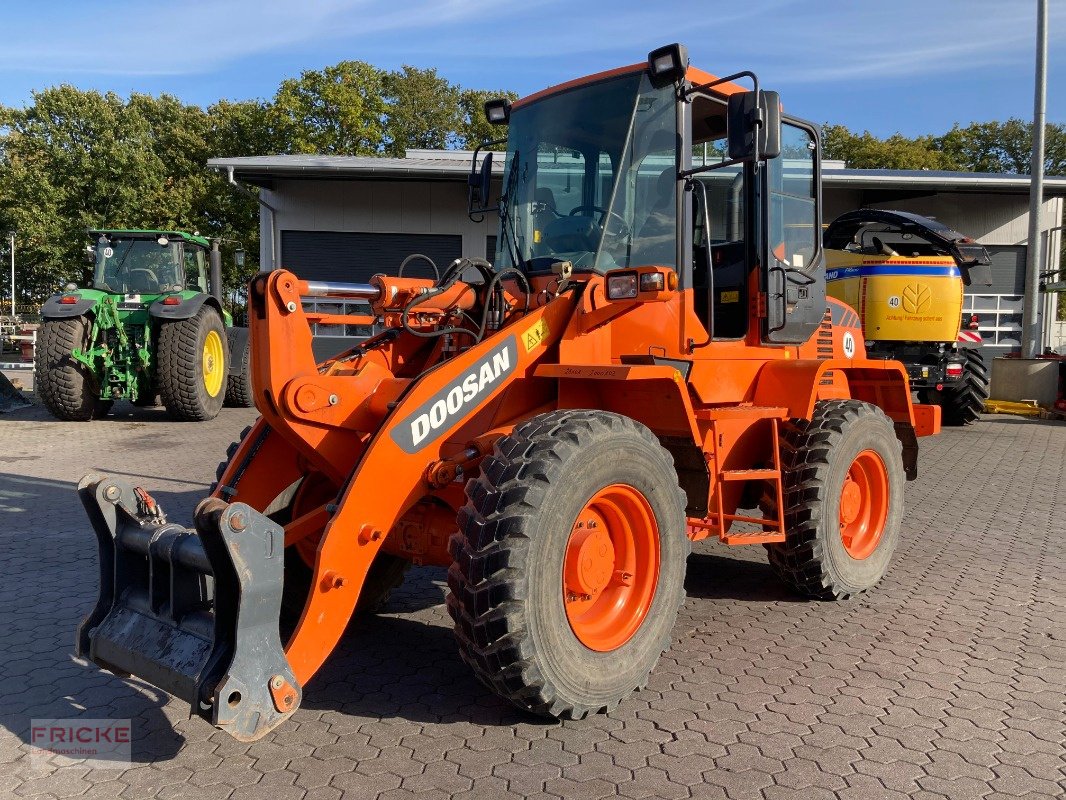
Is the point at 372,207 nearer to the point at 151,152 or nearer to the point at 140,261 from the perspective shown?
the point at 140,261

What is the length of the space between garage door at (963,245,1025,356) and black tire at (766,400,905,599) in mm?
17787

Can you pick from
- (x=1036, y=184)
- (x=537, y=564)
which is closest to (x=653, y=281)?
(x=537, y=564)

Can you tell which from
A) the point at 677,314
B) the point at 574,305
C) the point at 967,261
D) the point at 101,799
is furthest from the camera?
the point at 967,261

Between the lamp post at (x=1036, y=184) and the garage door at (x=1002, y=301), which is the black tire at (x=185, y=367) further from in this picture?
the garage door at (x=1002, y=301)

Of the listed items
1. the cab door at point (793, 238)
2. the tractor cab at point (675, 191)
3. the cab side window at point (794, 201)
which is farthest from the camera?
the cab side window at point (794, 201)

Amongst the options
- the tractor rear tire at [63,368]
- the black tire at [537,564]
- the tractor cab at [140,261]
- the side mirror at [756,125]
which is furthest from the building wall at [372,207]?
the black tire at [537,564]

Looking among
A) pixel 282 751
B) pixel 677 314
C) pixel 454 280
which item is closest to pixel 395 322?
pixel 454 280

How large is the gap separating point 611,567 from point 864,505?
2609mm

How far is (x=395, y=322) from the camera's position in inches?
184

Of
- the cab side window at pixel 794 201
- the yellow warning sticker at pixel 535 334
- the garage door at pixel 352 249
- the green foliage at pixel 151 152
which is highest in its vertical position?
the green foliage at pixel 151 152

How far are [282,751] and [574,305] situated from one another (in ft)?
7.50

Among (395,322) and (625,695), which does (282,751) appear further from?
(395,322)

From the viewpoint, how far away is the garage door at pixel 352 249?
20328 millimetres

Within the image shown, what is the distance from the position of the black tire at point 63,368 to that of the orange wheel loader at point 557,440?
9.60 meters
